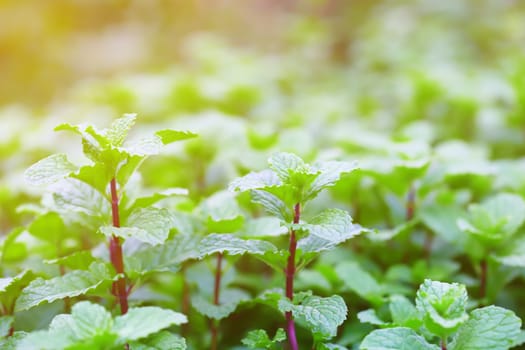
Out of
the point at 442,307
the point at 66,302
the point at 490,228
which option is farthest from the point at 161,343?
the point at 490,228

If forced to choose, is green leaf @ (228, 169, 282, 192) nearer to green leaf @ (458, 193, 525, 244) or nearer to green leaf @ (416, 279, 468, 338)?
green leaf @ (416, 279, 468, 338)

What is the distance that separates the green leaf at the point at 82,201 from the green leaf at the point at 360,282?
50cm

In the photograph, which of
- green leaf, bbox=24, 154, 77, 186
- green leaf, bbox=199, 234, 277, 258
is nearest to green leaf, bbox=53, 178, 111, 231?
green leaf, bbox=24, 154, 77, 186

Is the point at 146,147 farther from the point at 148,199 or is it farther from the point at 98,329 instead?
the point at 98,329

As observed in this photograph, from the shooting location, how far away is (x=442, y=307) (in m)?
0.87

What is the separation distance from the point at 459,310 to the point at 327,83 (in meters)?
2.11

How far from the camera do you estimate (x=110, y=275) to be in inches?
38.9

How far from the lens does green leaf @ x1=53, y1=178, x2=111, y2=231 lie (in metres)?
1.04

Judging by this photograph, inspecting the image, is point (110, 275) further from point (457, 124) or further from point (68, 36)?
point (68, 36)

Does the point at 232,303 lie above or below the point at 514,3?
below

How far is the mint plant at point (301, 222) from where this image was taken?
3.04ft

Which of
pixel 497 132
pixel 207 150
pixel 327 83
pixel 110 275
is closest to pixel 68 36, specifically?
pixel 327 83

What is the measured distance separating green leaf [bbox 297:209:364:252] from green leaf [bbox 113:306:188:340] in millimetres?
254

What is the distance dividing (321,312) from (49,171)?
511 mm
